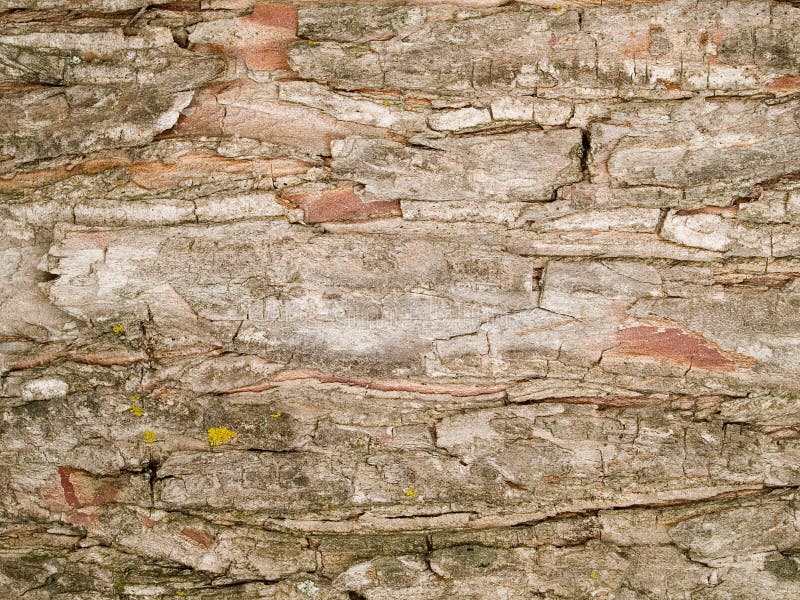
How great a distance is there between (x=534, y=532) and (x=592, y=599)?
27.1 inches

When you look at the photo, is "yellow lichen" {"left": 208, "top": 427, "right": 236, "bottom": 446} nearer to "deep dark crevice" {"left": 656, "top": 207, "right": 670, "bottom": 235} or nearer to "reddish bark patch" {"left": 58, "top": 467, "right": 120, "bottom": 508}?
"reddish bark patch" {"left": 58, "top": 467, "right": 120, "bottom": 508}

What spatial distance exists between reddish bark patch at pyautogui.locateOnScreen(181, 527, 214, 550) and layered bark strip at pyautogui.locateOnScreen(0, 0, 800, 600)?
0.06 ft

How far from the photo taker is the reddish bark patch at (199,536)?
5.18 meters

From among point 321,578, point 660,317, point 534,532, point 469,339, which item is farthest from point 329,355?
point 660,317

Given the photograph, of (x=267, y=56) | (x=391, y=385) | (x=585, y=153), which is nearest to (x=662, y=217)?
(x=585, y=153)

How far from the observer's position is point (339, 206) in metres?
5.18

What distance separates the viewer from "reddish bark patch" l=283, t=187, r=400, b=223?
16.9ft

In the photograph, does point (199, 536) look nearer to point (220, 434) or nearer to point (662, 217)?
point (220, 434)

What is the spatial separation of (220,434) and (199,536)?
0.86 m

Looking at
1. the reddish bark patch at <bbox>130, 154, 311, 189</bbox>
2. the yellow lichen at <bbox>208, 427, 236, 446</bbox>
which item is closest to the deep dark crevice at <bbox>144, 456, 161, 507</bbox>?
the yellow lichen at <bbox>208, 427, 236, 446</bbox>

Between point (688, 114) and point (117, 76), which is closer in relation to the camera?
point (688, 114)

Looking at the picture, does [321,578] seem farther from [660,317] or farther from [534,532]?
[660,317]

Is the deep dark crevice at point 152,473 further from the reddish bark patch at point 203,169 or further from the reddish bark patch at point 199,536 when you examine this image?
the reddish bark patch at point 203,169

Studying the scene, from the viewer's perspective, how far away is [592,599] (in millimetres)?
5035
